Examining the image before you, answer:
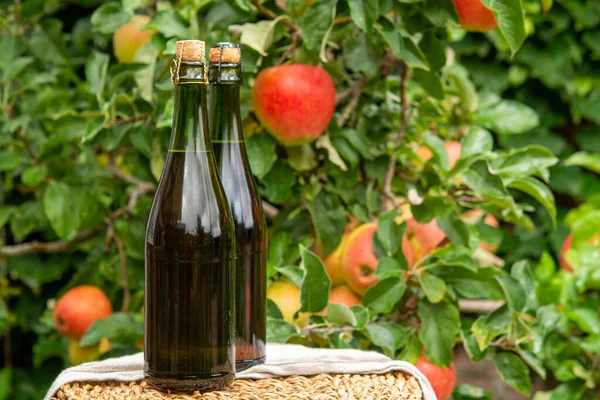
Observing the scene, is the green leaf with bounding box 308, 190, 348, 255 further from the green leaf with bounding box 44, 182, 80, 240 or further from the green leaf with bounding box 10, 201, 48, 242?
the green leaf with bounding box 10, 201, 48, 242

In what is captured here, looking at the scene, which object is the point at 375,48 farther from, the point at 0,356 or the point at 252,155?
the point at 0,356

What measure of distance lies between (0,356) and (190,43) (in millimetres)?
1778

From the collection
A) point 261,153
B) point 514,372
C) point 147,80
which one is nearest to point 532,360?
point 514,372

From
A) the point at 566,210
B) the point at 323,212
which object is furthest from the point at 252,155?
the point at 566,210

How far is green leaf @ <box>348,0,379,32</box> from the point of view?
3.60ft

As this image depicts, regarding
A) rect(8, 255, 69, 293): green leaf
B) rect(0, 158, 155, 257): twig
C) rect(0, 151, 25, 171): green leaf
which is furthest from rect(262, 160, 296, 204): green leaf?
rect(8, 255, 69, 293): green leaf

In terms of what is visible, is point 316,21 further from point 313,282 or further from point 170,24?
point 313,282

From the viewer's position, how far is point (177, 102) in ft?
2.69

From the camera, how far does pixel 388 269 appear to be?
3.60 feet

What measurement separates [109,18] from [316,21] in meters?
0.39

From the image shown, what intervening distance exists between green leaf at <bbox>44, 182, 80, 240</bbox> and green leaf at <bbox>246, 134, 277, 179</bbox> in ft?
1.52

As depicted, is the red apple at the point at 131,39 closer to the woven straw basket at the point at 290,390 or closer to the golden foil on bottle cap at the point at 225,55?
the golden foil on bottle cap at the point at 225,55

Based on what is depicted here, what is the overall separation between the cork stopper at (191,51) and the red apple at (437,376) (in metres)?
0.55

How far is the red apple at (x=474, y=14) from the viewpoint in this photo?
44.4 inches
